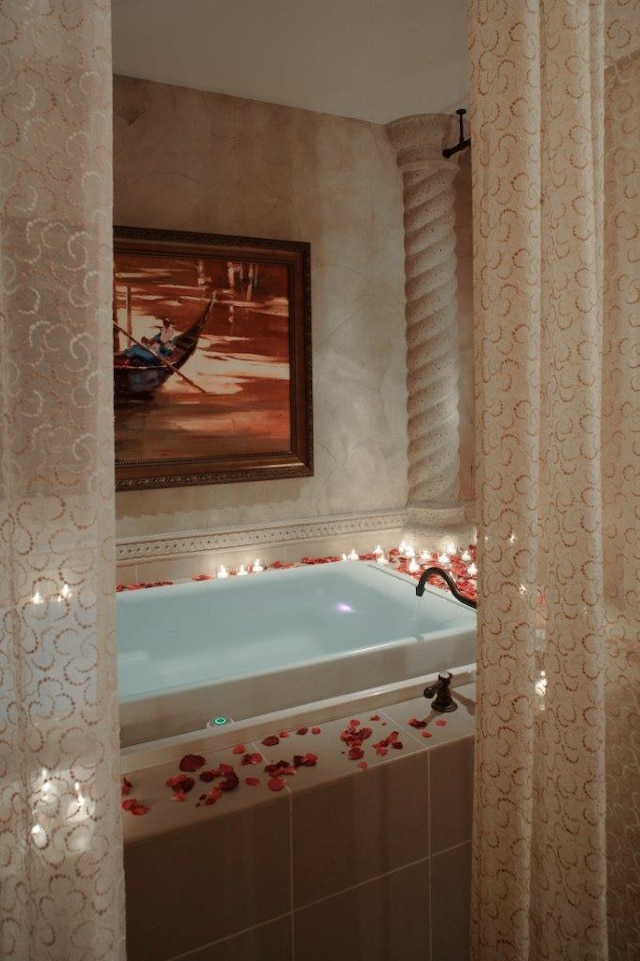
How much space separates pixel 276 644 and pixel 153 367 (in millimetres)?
1414

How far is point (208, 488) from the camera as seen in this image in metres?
3.24

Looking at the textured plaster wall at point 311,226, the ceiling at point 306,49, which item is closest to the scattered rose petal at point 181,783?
the textured plaster wall at point 311,226

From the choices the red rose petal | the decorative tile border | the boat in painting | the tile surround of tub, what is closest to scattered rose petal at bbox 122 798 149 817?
the tile surround of tub

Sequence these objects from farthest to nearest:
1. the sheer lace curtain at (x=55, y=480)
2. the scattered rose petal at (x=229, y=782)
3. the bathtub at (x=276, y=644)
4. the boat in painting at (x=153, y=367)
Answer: the boat in painting at (x=153, y=367)
the bathtub at (x=276, y=644)
the scattered rose petal at (x=229, y=782)
the sheer lace curtain at (x=55, y=480)

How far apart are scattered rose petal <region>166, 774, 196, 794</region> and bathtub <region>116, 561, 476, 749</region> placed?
0.15 m

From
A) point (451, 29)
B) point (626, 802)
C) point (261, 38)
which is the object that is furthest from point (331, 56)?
point (626, 802)

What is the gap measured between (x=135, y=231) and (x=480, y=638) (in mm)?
2631

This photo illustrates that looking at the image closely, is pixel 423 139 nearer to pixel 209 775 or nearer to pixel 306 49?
pixel 306 49

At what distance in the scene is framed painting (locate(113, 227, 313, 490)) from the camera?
2.99 meters

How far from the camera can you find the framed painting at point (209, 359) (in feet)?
9.81

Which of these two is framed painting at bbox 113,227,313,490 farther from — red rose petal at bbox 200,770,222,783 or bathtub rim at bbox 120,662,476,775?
red rose petal at bbox 200,770,222,783

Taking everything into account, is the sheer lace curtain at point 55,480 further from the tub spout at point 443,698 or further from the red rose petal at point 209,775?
the tub spout at point 443,698

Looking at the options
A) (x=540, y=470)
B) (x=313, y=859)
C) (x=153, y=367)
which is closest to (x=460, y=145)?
(x=153, y=367)

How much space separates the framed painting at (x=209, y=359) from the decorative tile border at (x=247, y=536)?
27 cm
